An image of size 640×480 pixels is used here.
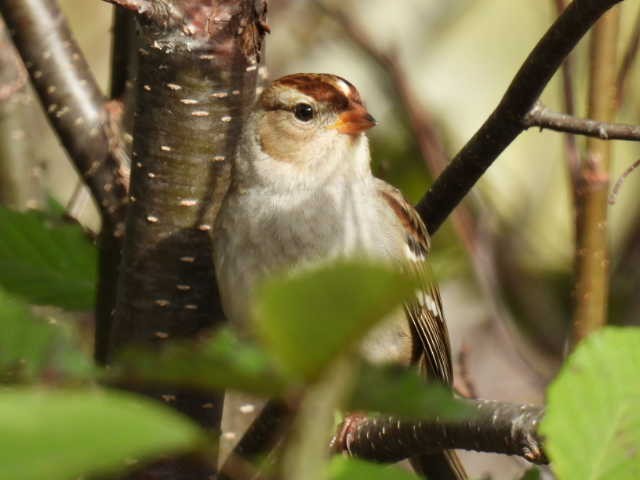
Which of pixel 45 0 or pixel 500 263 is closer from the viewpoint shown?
pixel 45 0

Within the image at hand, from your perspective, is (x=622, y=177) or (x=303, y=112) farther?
(x=303, y=112)

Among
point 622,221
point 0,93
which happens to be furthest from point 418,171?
point 0,93

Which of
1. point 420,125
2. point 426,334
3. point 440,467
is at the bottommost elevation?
point 440,467

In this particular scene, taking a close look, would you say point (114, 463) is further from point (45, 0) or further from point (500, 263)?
point (500, 263)

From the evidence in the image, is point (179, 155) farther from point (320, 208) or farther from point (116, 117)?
point (320, 208)

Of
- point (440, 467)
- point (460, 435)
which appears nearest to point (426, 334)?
point (440, 467)

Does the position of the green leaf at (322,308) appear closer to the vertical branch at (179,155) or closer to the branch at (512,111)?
the branch at (512,111)

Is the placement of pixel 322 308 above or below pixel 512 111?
above

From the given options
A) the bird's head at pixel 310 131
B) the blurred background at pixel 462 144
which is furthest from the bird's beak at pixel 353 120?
the blurred background at pixel 462 144

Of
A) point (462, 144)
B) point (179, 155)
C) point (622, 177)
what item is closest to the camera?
point (622, 177)
